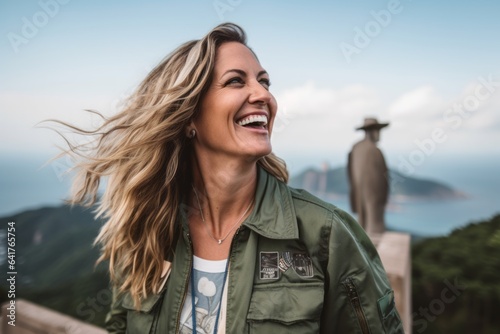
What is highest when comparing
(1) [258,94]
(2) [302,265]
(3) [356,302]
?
(1) [258,94]

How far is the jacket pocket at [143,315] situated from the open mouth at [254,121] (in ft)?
2.76

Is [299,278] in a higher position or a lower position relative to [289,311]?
higher

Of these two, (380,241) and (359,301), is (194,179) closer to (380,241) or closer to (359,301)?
(359,301)

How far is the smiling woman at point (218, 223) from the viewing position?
1.57 m

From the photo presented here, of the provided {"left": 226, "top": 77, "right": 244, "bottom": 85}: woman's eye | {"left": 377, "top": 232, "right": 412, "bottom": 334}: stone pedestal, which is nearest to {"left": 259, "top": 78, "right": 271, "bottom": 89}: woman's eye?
{"left": 226, "top": 77, "right": 244, "bottom": 85}: woman's eye

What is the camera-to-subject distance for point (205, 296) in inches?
67.2

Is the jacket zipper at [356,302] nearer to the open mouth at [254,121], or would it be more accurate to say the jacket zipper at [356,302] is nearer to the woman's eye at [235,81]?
the open mouth at [254,121]

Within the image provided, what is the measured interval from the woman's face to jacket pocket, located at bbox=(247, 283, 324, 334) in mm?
568

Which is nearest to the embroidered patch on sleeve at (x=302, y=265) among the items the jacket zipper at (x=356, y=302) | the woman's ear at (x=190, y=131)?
the jacket zipper at (x=356, y=302)

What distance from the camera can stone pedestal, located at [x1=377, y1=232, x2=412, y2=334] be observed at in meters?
4.10

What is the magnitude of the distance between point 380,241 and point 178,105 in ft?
17.6

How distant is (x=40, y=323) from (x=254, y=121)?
3182 mm

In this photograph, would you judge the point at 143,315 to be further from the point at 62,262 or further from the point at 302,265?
the point at 62,262

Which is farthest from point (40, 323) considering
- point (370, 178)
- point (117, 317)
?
point (370, 178)
